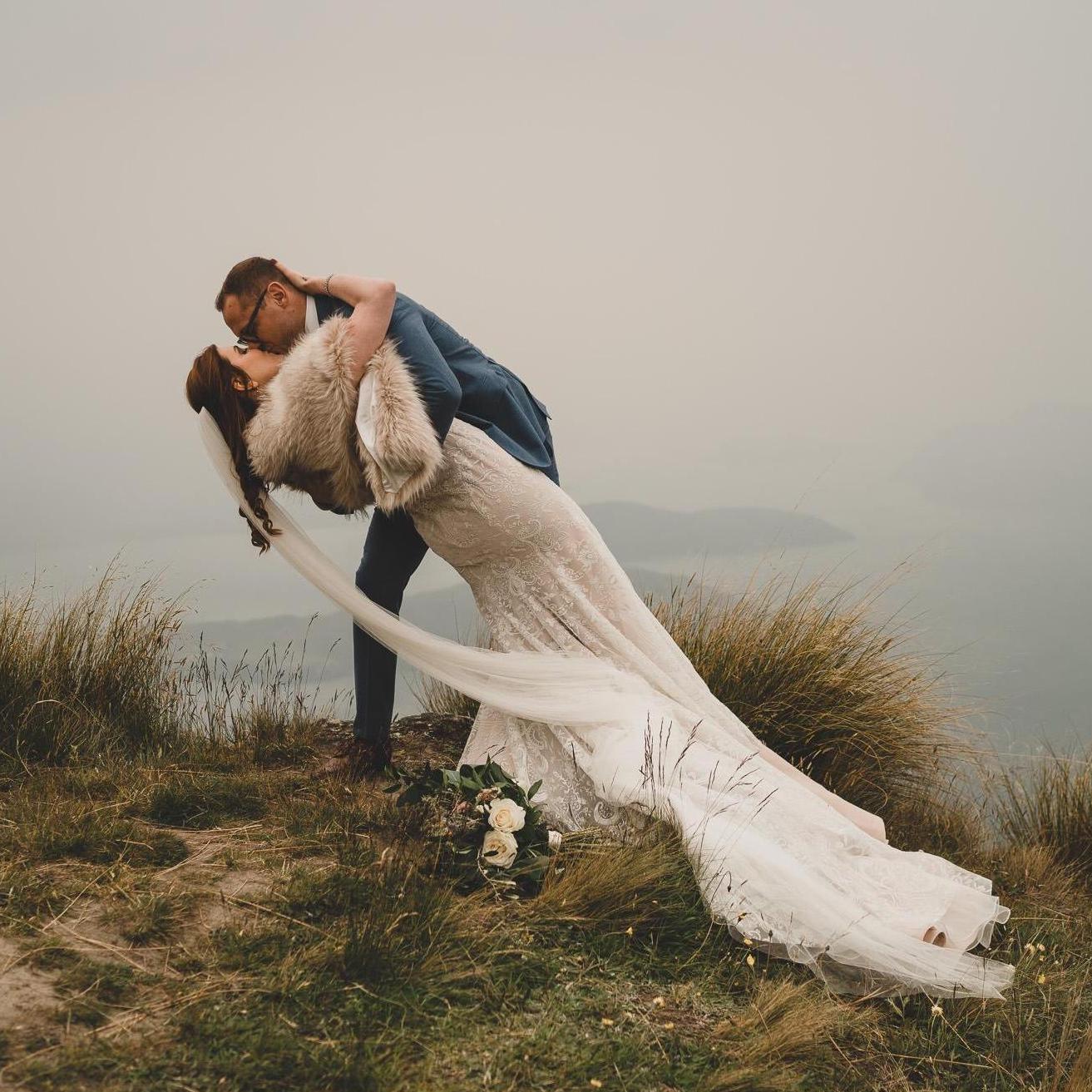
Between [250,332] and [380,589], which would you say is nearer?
[250,332]

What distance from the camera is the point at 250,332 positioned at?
4102 millimetres

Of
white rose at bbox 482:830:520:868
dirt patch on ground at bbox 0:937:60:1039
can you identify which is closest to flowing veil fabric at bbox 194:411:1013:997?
white rose at bbox 482:830:520:868

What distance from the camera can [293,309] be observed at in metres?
4.08

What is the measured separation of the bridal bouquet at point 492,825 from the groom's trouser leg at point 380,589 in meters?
0.73

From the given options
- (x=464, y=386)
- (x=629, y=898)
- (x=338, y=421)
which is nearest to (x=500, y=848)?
(x=629, y=898)

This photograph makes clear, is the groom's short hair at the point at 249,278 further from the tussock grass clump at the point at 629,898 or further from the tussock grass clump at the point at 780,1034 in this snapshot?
the tussock grass clump at the point at 780,1034

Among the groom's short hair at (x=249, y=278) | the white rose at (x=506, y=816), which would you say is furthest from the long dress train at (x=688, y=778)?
the groom's short hair at (x=249, y=278)

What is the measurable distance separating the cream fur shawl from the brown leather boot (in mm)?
1394

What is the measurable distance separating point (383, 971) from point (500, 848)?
28.4 inches

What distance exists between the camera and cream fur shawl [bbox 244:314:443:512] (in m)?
3.84

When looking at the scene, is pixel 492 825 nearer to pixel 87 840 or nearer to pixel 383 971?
pixel 383 971

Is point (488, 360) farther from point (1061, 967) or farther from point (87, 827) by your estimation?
point (1061, 967)

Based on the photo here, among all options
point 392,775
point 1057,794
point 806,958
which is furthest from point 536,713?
point 1057,794

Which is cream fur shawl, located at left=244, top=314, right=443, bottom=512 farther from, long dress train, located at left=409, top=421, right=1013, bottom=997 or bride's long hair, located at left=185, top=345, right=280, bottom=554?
long dress train, located at left=409, top=421, right=1013, bottom=997
